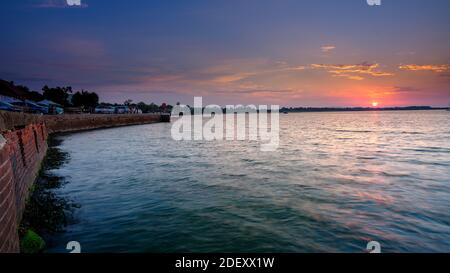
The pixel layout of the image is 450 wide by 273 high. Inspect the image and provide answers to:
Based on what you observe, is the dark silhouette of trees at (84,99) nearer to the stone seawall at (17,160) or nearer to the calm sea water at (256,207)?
the stone seawall at (17,160)

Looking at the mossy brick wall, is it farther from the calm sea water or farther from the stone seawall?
the calm sea water

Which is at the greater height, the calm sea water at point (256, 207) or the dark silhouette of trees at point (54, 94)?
the dark silhouette of trees at point (54, 94)

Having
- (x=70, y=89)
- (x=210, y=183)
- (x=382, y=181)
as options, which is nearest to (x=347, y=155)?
(x=382, y=181)

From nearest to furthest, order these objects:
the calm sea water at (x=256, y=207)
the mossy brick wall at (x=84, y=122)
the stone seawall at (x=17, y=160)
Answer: the stone seawall at (x=17, y=160) → the calm sea water at (x=256, y=207) → the mossy brick wall at (x=84, y=122)

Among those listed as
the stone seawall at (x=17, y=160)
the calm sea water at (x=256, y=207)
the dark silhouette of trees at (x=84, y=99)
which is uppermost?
the dark silhouette of trees at (x=84, y=99)

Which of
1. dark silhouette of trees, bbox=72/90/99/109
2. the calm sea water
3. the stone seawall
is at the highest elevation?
dark silhouette of trees, bbox=72/90/99/109

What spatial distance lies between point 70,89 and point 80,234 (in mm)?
121307

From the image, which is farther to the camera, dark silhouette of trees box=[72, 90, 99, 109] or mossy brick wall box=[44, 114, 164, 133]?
dark silhouette of trees box=[72, 90, 99, 109]

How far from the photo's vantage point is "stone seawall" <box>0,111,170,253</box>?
5559mm

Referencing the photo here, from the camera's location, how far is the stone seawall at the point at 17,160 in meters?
5.56

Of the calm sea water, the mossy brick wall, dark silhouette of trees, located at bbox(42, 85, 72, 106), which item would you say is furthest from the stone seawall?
dark silhouette of trees, located at bbox(42, 85, 72, 106)

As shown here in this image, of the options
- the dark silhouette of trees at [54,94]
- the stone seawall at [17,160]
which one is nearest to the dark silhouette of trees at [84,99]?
the dark silhouette of trees at [54,94]

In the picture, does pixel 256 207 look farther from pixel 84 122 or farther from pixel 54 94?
pixel 54 94

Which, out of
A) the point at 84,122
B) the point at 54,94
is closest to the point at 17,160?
the point at 84,122
